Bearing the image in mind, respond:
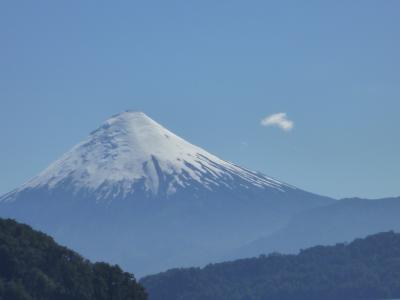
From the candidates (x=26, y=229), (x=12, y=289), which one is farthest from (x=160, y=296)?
(x=12, y=289)

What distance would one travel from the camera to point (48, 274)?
105 metres

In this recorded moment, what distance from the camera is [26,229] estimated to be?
111250 millimetres

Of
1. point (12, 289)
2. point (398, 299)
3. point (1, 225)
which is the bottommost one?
point (12, 289)

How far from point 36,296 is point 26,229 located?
13453 millimetres

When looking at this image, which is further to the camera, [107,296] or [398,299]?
A: [398,299]

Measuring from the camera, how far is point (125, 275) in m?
107

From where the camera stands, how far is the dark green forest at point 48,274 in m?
99.4

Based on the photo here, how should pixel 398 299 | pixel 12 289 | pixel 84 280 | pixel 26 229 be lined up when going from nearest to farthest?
1. pixel 12 289
2. pixel 84 280
3. pixel 26 229
4. pixel 398 299

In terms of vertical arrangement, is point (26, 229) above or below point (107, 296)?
above

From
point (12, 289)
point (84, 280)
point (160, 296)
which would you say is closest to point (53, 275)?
point (84, 280)

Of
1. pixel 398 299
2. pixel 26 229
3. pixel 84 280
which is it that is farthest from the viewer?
pixel 398 299

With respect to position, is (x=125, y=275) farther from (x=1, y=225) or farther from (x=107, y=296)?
(x=1, y=225)

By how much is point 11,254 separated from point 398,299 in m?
106

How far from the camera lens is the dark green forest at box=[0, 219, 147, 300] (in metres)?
99.4
